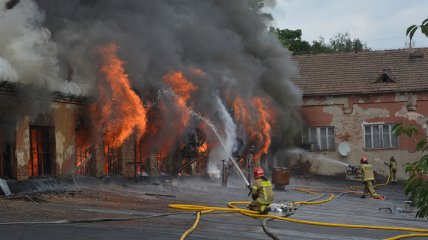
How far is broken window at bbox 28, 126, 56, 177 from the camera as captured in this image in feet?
54.9

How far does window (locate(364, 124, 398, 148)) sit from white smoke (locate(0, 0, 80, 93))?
18.4 m

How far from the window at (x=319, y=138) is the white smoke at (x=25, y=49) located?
17.4 m

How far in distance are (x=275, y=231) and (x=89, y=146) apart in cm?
990

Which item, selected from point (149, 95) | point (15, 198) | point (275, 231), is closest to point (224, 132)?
point (149, 95)

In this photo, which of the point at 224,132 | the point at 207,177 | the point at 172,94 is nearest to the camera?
the point at 172,94

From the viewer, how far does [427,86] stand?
29.8 metres

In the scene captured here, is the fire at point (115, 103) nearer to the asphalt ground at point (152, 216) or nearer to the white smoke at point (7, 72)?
the asphalt ground at point (152, 216)

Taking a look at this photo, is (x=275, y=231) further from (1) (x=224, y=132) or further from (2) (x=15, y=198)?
(1) (x=224, y=132)

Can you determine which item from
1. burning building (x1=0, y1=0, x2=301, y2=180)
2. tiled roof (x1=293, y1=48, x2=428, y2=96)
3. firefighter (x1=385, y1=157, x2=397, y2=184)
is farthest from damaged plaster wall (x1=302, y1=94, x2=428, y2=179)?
burning building (x1=0, y1=0, x2=301, y2=180)

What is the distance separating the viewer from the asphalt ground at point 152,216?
910 centimetres

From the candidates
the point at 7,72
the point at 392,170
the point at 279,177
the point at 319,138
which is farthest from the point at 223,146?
the point at 7,72

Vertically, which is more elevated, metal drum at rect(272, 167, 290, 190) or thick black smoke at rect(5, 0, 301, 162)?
thick black smoke at rect(5, 0, 301, 162)

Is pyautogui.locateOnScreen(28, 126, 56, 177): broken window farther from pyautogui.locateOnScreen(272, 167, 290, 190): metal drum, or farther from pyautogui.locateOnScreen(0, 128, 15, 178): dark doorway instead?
pyautogui.locateOnScreen(272, 167, 290, 190): metal drum

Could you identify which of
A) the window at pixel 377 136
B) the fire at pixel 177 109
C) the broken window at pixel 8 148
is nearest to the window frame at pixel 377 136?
the window at pixel 377 136
